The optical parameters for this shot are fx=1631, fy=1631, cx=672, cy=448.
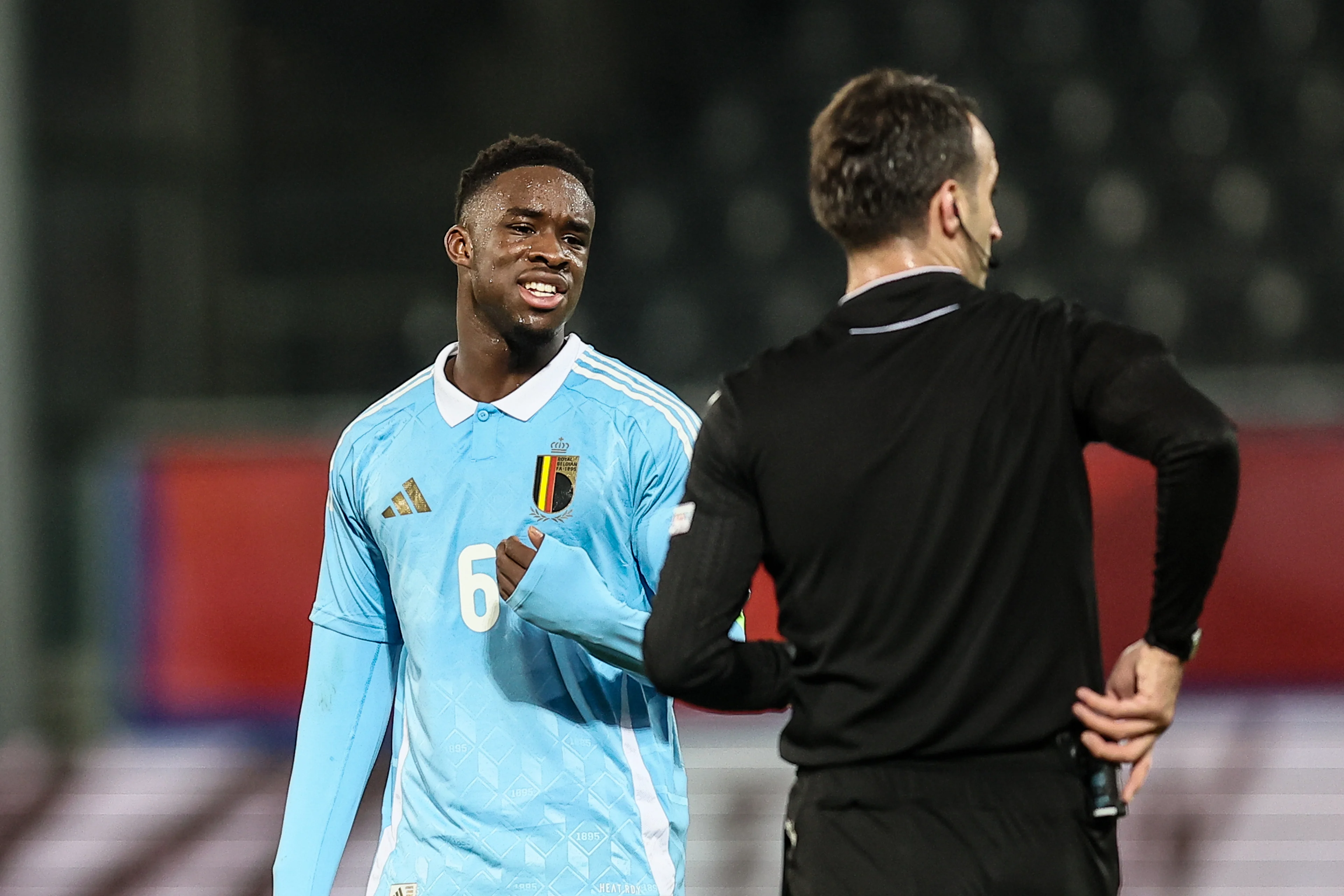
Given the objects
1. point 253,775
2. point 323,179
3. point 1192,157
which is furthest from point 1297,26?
point 253,775

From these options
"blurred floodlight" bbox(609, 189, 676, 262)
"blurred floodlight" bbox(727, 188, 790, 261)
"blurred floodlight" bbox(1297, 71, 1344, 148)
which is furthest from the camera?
"blurred floodlight" bbox(609, 189, 676, 262)

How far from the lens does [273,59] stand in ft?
27.6

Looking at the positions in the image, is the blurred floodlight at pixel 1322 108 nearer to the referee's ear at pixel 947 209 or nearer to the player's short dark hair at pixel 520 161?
the player's short dark hair at pixel 520 161

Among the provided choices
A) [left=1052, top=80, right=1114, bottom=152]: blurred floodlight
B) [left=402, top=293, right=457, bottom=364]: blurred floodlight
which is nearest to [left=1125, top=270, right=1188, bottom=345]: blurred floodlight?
[left=1052, top=80, right=1114, bottom=152]: blurred floodlight

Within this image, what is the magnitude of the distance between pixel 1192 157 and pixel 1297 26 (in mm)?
935

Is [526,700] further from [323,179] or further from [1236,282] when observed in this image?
[323,179]

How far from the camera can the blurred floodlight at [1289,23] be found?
7859 millimetres

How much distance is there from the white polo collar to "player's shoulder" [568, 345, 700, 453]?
0.6 inches

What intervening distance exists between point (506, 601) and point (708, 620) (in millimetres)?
525

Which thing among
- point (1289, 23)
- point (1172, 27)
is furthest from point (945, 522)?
point (1289, 23)

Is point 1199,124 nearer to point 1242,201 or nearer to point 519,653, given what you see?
point 1242,201

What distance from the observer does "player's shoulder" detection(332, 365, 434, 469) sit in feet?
8.16

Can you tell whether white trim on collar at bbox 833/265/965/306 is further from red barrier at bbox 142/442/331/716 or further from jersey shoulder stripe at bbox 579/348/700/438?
red barrier at bbox 142/442/331/716

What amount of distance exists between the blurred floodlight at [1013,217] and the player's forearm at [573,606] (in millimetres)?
5798
